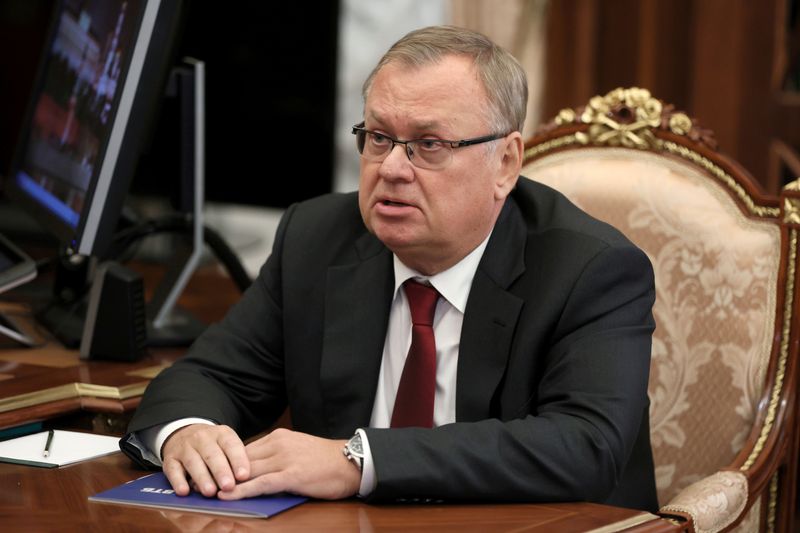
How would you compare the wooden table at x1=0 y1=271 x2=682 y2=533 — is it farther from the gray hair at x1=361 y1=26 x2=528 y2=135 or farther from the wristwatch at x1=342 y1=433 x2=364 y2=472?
the gray hair at x1=361 y1=26 x2=528 y2=135

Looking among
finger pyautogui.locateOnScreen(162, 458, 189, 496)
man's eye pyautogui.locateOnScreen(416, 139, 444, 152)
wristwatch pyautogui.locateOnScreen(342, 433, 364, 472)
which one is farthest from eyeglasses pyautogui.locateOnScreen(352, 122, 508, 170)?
finger pyautogui.locateOnScreen(162, 458, 189, 496)

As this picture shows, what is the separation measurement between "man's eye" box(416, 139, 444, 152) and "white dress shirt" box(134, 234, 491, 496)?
0.23 metres

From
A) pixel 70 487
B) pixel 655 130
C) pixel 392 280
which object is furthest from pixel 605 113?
pixel 70 487

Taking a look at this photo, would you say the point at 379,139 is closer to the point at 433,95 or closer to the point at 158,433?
the point at 433,95

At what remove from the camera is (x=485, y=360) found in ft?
6.59

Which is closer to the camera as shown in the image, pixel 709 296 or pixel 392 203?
pixel 392 203

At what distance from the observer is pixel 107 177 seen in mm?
2309

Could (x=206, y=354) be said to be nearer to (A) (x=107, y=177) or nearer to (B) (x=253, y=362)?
(B) (x=253, y=362)

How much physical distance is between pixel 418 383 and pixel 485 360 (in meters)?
0.13

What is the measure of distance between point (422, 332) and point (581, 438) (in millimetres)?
388

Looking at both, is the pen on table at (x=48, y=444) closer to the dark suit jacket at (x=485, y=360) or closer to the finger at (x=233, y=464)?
the dark suit jacket at (x=485, y=360)

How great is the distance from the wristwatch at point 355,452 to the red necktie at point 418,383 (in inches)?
12.9

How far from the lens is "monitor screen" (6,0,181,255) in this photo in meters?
2.27

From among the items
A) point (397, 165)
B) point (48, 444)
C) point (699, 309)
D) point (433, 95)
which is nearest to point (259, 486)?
point (48, 444)
